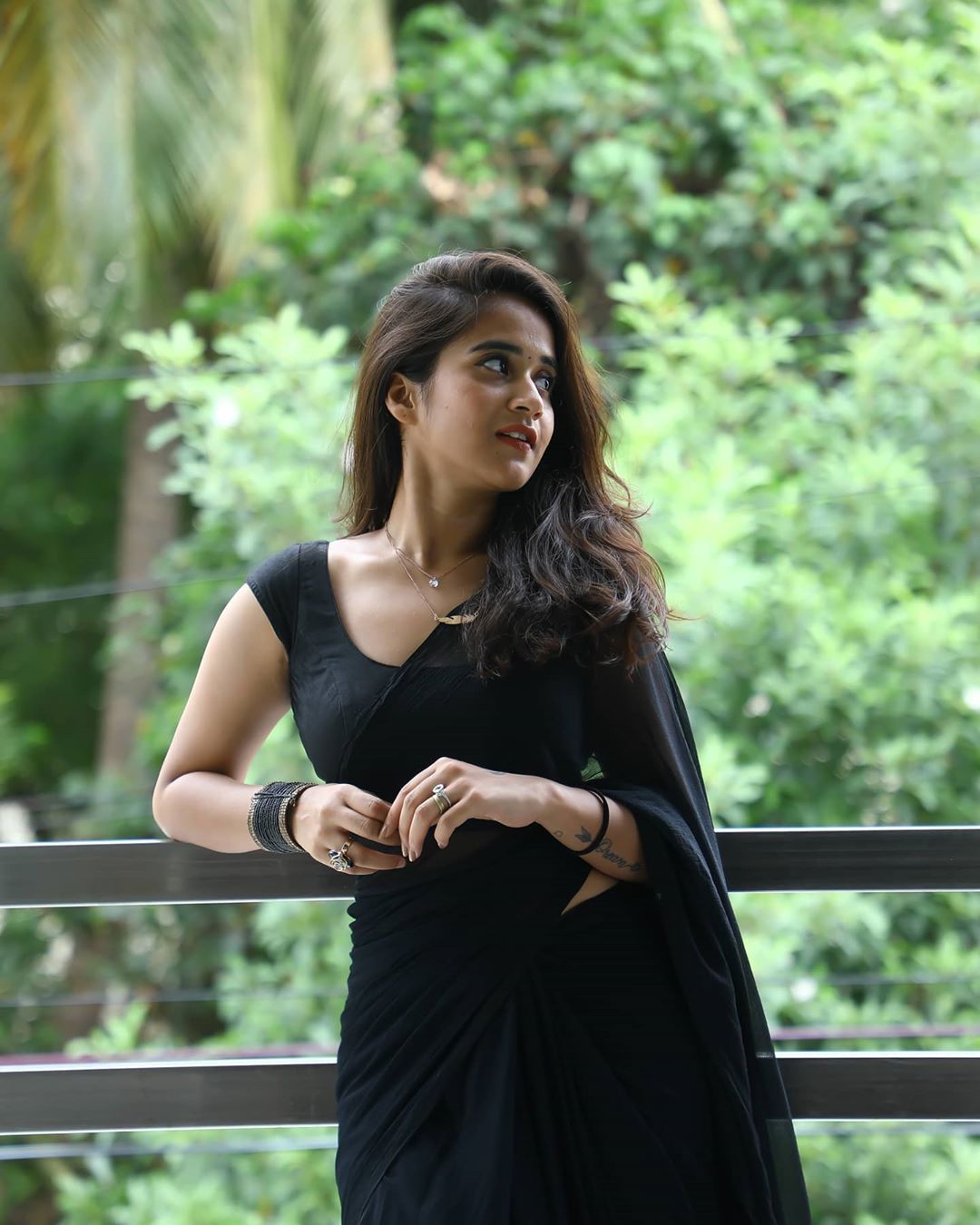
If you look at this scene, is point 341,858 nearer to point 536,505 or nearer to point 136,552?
point 536,505

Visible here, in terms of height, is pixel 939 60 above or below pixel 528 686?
above

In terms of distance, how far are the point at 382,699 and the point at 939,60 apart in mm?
3524

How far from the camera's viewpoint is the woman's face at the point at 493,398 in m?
1.53

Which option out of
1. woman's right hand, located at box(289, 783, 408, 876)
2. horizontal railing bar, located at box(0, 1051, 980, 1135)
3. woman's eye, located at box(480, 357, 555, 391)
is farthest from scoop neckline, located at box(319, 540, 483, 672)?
horizontal railing bar, located at box(0, 1051, 980, 1135)

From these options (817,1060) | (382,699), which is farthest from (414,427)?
(817,1060)

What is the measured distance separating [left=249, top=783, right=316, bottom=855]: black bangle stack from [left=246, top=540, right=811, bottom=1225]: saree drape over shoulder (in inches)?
1.9

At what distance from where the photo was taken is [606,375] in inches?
151

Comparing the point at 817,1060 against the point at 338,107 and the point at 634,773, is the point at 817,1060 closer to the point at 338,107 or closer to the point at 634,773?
the point at 634,773

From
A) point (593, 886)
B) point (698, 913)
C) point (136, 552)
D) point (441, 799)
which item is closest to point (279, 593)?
point (441, 799)

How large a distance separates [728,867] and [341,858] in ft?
1.71

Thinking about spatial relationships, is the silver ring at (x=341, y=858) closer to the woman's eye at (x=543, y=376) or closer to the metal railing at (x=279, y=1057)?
the metal railing at (x=279, y=1057)

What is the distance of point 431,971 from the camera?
1442 millimetres

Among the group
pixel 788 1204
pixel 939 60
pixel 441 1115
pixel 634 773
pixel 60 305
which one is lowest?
pixel 788 1204

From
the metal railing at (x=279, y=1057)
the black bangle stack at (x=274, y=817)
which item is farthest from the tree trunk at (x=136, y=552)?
the black bangle stack at (x=274, y=817)
